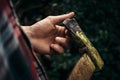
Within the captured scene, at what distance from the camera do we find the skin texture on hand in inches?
74.7

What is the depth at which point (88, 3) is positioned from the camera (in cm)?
443

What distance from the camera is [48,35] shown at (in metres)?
1.94

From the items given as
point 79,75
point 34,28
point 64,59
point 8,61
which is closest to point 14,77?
point 8,61

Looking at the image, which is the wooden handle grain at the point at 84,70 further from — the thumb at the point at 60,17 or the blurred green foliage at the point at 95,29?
the blurred green foliage at the point at 95,29

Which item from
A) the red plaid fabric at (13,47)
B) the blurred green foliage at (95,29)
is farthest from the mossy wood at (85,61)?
the blurred green foliage at (95,29)

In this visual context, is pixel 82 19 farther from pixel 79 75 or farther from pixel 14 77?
pixel 14 77

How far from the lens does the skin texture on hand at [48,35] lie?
1896mm

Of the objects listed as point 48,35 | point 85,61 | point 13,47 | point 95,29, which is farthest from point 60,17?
point 95,29

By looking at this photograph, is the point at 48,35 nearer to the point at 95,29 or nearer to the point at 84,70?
the point at 84,70

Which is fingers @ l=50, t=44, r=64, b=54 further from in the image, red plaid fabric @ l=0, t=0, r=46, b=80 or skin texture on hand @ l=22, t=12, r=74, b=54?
red plaid fabric @ l=0, t=0, r=46, b=80

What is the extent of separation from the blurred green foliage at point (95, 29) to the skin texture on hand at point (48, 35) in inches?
91.6

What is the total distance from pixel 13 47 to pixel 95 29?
11.4 ft

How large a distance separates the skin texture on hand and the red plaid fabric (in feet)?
2.82

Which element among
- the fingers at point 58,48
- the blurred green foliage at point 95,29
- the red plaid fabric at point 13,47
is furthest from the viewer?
the blurred green foliage at point 95,29
